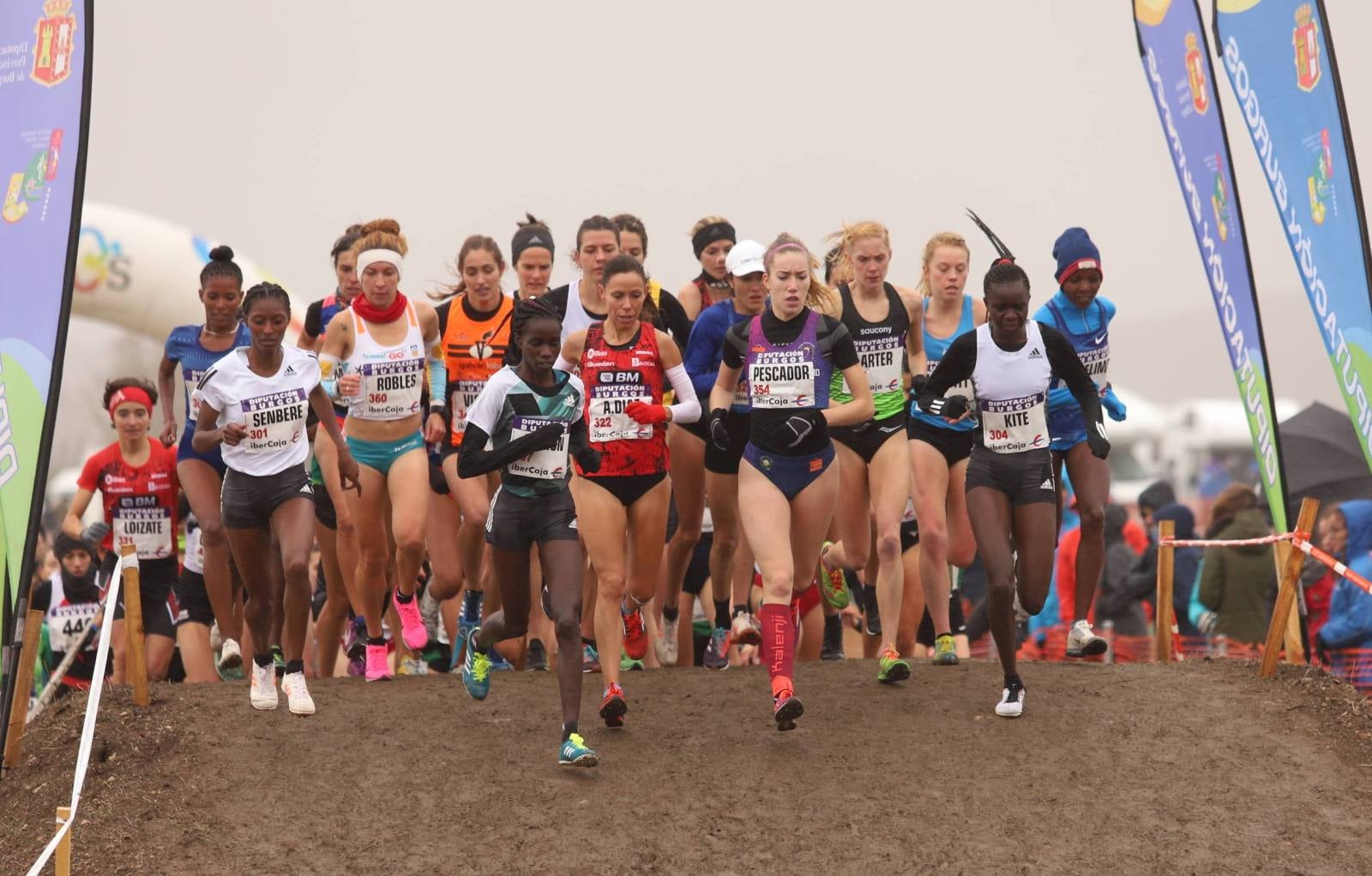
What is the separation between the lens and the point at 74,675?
1225 centimetres

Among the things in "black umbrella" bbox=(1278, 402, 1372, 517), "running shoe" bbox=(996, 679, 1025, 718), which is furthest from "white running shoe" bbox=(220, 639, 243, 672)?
"black umbrella" bbox=(1278, 402, 1372, 517)

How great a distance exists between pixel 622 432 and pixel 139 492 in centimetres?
378

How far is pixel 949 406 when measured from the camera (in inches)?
337

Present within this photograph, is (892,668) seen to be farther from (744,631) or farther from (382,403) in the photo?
(382,403)

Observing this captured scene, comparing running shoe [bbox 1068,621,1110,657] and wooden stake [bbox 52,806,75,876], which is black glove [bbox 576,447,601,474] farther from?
running shoe [bbox 1068,621,1110,657]

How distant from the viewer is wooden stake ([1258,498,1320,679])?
30.7ft

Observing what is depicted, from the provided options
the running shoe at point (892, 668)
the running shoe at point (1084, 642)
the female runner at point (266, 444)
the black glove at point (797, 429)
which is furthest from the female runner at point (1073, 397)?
the female runner at point (266, 444)

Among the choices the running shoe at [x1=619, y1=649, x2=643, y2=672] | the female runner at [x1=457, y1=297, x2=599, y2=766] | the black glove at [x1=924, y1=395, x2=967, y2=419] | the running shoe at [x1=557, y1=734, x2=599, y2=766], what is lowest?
the running shoe at [x1=557, y1=734, x2=599, y2=766]

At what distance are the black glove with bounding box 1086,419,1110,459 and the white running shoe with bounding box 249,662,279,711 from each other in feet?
14.7

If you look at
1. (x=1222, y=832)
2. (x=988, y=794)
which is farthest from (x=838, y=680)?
(x=1222, y=832)

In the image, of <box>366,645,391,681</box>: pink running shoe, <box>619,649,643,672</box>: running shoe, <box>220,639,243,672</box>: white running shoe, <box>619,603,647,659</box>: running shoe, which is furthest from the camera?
<box>619,649,643,672</box>: running shoe

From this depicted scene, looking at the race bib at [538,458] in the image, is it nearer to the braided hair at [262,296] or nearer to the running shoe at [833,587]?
the braided hair at [262,296]

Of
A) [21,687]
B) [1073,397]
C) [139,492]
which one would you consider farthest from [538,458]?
[139,492]

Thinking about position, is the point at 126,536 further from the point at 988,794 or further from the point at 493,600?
the point at 988,794
